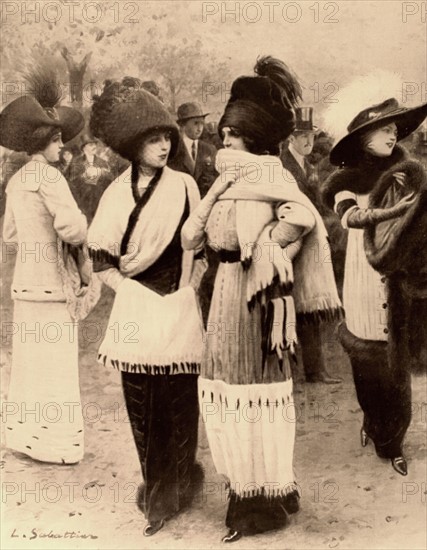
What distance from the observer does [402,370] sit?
352 cm

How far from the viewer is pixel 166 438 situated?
352 cm

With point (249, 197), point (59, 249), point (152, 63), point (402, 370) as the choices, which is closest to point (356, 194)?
point (249, 197)

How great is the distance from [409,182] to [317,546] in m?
1.59

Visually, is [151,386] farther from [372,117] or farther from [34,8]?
[34,8]

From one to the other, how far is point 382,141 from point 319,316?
0.79m

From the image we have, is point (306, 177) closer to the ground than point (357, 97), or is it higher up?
closer to the ground

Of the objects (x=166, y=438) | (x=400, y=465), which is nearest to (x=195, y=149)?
(x=166, y=438)

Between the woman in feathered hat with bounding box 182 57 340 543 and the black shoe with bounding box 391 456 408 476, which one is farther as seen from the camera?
the black shoe with bounding box 391 456 408 476

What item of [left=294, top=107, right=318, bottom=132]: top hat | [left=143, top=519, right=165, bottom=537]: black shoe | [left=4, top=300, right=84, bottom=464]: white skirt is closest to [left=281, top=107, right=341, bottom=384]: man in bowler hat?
[left=294, top=107, right=318, bottom=132]: top hat

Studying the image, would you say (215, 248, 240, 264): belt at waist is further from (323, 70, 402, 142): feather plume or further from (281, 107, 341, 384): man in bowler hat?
(323, 70, 402, 142): feather plume

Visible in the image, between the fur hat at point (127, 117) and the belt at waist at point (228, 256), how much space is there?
0.47 metres

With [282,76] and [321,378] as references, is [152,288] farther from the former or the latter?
[282,76]

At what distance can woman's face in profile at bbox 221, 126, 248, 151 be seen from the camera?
346 cm
